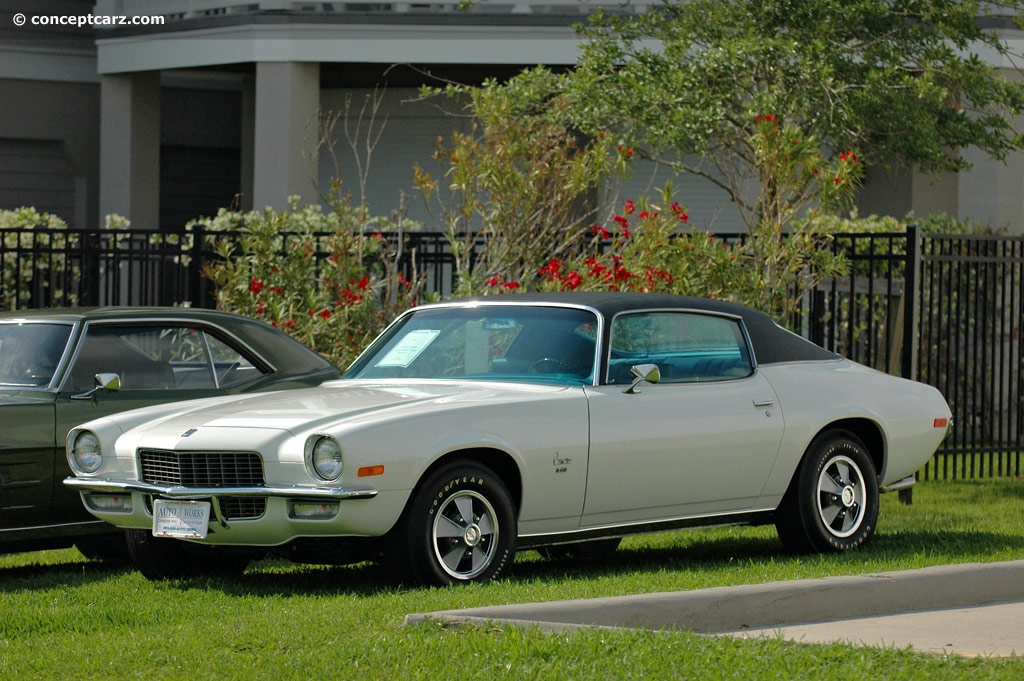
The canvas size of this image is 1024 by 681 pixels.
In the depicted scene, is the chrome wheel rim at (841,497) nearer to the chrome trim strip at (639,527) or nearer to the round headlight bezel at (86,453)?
the chrome trim strip at (639,527)

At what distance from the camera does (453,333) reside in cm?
875

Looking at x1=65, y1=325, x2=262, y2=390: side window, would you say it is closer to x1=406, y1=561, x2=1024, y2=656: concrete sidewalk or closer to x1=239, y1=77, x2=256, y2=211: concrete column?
x1=406, y1=561, x2=1024, y2=656: concrete sidewalk

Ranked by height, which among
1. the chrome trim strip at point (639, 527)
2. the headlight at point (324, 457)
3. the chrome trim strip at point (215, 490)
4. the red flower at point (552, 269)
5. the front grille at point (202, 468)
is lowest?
the chrome trim strip at point (639, 527)

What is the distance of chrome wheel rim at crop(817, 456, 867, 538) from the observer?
29.8 feet

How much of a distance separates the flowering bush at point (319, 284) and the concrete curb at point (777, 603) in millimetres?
5667

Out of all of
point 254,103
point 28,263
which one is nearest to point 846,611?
point 28,263

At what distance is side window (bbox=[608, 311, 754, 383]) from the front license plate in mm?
2240

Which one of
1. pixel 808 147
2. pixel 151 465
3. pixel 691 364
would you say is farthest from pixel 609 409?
pixel 808 147

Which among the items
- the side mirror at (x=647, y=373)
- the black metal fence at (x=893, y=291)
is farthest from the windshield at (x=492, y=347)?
the black metal fence at (x=893, y=291)

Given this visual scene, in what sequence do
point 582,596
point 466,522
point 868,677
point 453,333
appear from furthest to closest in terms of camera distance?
point 453,333
point 466,522
point 582,596
point 868,677

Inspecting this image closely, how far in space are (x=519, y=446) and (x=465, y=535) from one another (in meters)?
0.51

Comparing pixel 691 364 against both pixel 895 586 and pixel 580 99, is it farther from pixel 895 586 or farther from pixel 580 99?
pixel 580 99

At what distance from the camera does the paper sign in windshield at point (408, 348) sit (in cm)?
879

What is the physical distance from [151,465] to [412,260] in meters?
5.76
